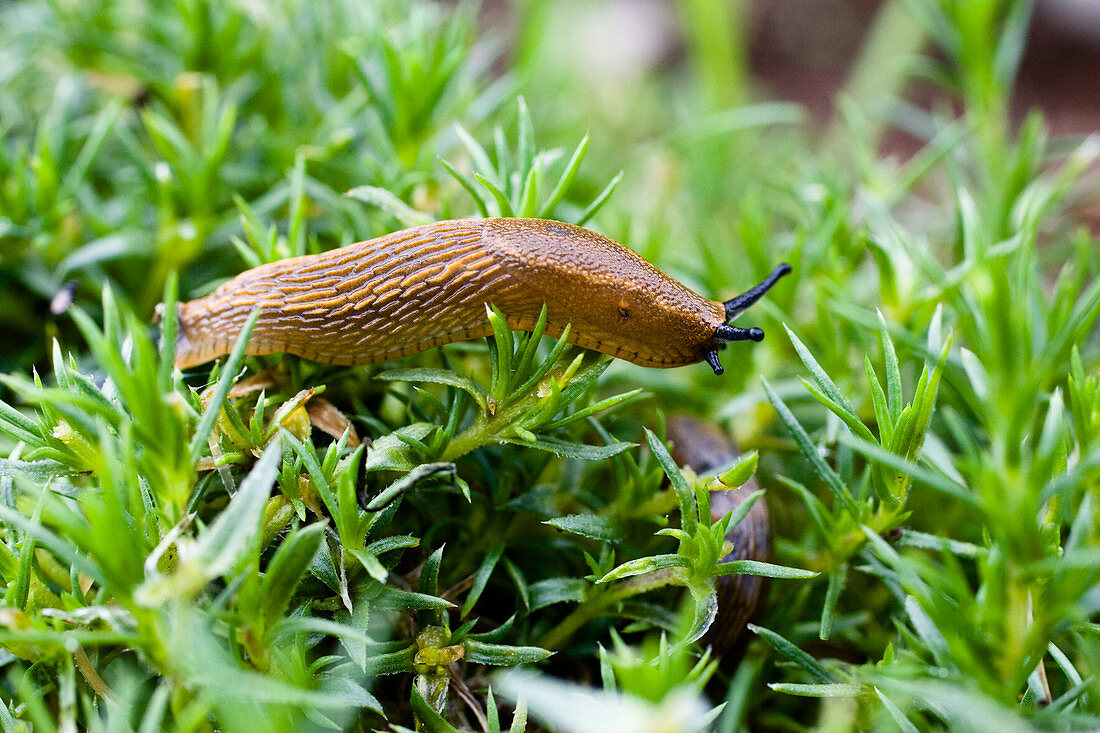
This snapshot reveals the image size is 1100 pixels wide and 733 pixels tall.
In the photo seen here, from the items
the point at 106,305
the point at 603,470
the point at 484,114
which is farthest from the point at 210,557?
the point at 484,114

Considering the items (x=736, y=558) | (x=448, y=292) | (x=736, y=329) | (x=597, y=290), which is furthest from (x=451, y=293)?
(x=736, y=558)

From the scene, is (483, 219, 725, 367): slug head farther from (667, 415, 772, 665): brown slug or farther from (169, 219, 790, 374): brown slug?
(667, 415, 772, 665): brown slug

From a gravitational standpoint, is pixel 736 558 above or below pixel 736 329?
below

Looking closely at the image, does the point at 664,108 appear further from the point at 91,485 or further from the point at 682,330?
the point at 91,485

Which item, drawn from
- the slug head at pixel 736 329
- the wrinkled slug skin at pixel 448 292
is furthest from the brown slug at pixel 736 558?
the wrinkled slug skin at pixel 448 292

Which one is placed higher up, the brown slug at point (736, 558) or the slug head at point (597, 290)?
the slug head at point (597, 290)

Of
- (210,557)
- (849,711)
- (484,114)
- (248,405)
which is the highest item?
(484,114)

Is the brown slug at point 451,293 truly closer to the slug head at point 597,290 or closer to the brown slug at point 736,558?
the slug head at point 597,290

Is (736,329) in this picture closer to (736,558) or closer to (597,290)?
(597,290)

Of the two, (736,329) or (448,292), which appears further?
(736,329)
